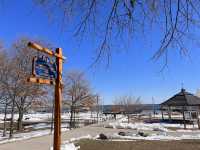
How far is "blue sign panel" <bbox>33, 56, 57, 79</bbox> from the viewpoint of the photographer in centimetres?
661

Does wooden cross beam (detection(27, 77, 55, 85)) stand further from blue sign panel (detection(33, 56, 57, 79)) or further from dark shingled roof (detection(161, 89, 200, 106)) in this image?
dark shingled roof (detection(161, 89, 200, 106))

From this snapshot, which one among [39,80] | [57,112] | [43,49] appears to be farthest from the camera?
[57,112]

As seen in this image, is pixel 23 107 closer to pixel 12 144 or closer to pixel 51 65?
pixel 12 144

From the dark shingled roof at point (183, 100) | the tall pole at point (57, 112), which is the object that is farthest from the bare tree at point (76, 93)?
the tall pole at point (57, 112)

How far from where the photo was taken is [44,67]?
679 centimetres

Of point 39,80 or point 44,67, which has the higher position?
point 44,67

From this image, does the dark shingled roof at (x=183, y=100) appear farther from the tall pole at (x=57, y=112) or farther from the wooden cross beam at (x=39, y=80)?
the wooden cross beam at (x=39, y=80)

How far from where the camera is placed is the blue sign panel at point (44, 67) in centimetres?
661

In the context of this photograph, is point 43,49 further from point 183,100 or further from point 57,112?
point 183,100

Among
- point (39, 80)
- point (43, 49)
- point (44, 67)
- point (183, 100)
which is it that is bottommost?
point (39, 80)

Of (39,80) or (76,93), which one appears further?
(76,93)

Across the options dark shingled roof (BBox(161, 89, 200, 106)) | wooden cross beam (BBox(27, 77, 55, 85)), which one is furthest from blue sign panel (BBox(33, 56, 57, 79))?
dark shingled roof (BBox(161, 89, 200, 106))

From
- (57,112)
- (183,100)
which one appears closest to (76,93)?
(183,100)

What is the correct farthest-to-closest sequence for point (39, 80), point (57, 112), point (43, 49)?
point (57, 112) → point (43, 49) → point (39, 80)
